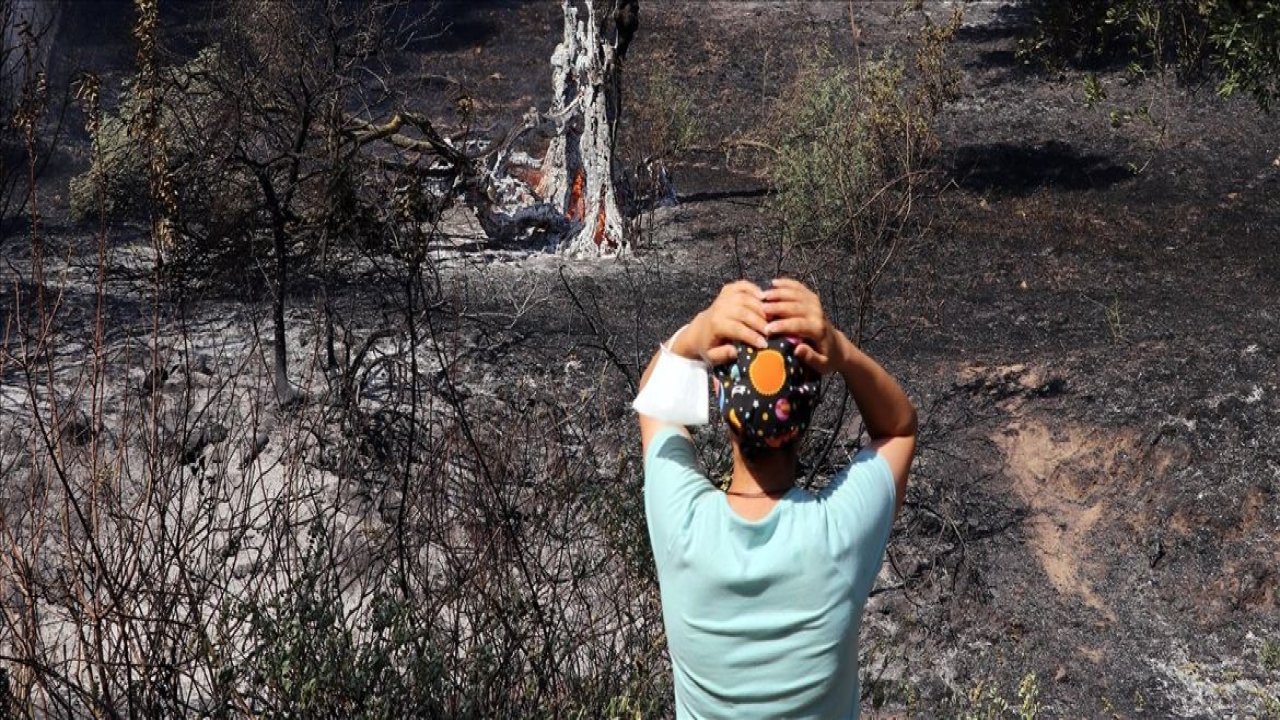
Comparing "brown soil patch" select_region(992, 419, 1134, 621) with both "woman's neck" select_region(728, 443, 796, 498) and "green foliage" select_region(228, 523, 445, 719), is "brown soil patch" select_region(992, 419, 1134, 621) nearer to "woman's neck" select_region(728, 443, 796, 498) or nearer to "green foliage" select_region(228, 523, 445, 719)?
"green foliage" select_region(228, 523, 445, 719)

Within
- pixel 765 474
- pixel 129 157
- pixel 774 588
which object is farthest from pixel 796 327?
pixel 129 157

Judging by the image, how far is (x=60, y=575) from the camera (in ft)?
9.64

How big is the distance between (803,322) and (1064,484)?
5487mm

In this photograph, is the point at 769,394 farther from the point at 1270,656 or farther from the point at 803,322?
the point at 1270,656

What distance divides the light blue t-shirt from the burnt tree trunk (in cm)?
776

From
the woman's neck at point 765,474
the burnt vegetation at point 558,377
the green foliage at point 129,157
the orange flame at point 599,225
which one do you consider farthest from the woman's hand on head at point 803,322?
the orange flame at point 599,225

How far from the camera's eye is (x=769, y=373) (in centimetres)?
198

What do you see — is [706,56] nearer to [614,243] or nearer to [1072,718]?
[614,243]

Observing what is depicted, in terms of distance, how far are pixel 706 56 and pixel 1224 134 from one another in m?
5.30

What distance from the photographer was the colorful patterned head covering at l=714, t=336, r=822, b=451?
1.98 meters

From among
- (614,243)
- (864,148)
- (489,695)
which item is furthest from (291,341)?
(489,695)

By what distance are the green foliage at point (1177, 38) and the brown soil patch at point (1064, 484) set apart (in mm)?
1947

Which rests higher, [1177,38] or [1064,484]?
[1177,38]

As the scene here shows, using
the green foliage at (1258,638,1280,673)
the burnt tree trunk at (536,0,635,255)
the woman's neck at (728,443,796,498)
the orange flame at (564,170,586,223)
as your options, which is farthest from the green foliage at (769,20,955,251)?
the woman's neck at (728,443,796,498)
